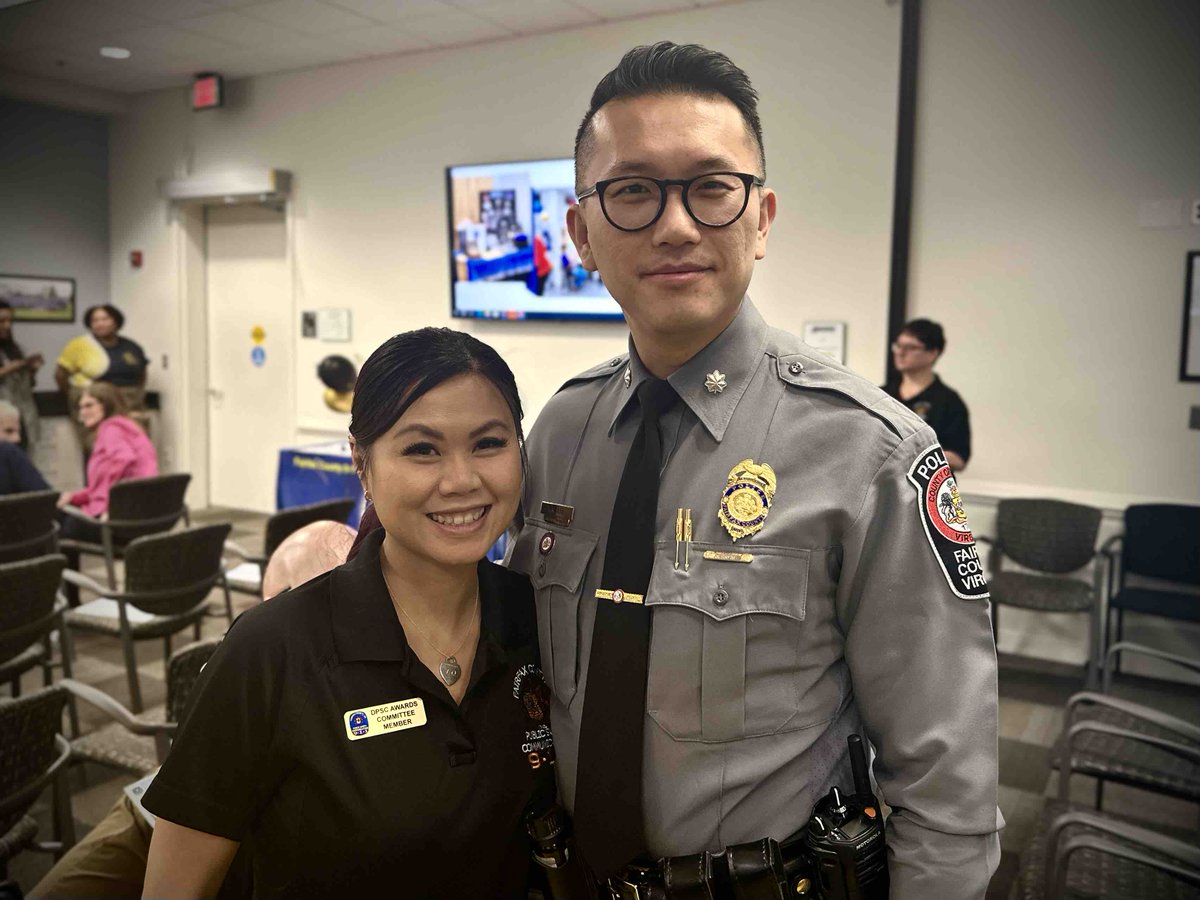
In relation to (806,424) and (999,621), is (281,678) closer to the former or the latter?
(806,424)

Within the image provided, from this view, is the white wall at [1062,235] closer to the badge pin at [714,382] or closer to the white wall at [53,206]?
the badge pin at [714,382]

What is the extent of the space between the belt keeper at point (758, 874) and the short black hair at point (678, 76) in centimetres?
79

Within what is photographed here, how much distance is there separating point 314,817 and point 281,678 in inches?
6.6

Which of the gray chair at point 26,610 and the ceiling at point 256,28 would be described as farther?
the ceiling at point 256,28

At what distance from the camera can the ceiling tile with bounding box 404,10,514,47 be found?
512 centimetres

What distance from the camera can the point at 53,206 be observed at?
7.32 metres

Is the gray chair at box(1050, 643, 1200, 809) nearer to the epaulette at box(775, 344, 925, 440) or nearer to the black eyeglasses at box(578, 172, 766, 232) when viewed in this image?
the epaulette at box(775, 344, 925, 440)

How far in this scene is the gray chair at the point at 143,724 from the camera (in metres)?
2.00

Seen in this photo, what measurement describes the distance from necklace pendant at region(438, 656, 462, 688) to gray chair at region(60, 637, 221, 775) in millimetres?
1066

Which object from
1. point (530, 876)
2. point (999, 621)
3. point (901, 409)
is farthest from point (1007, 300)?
point (530, 876)

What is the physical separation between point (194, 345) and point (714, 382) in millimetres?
7182

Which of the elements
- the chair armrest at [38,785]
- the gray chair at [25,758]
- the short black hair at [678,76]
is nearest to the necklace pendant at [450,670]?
the short black hair at [678,76]

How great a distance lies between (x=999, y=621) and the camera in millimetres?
4215

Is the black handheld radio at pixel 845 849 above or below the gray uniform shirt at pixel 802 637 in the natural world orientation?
below
